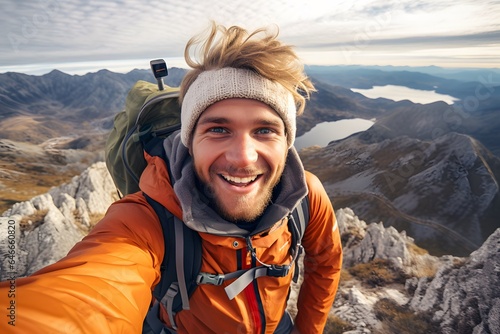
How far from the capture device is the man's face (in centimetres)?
336

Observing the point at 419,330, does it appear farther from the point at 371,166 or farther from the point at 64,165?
the point at 64,165

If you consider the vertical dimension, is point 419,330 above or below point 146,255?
below

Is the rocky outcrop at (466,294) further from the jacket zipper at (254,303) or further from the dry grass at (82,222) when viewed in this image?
the dry grass at (82,222)

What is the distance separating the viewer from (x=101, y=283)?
220 centimetres

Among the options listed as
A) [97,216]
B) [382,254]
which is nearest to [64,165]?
[97,216]

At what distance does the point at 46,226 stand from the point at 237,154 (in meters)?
24.3

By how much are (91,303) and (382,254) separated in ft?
64.0

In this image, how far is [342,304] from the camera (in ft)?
38.3

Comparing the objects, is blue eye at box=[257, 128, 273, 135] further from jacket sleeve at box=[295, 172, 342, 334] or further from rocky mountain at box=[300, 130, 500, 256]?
rocky mountain at box=[300, 130, 500, 256]

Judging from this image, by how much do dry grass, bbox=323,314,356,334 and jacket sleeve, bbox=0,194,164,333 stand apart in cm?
921

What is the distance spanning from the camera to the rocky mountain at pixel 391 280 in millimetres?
10188

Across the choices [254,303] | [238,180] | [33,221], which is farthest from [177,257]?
[33,221]

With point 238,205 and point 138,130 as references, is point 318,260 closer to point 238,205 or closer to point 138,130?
point 238,205

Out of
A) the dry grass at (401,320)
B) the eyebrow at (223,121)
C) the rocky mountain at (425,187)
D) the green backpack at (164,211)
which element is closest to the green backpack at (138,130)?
the green backpack at (164,211)
